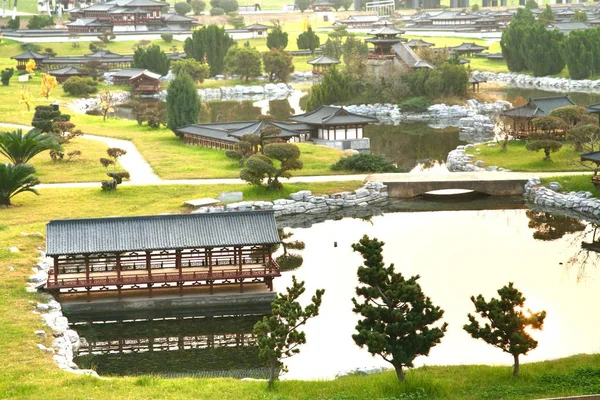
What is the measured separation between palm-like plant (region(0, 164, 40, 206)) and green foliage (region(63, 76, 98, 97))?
4711 cm

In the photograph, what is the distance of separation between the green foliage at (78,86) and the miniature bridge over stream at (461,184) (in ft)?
158

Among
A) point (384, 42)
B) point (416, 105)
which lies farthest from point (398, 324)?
point (384, 42)

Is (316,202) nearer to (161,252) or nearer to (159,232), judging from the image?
(161,252)

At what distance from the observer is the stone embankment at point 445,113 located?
3140 inches

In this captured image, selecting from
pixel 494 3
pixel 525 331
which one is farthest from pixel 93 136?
pixel 494 3

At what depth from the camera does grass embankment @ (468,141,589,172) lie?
54938 mm

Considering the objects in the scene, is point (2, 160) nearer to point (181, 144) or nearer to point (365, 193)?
point (181, 144)

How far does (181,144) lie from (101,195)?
17.0m

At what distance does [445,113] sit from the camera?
84.4 meters

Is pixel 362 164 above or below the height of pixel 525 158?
above

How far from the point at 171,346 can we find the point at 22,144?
22.7 meters

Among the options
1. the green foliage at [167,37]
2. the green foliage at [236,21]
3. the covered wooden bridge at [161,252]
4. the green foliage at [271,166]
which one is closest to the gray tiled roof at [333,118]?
the green foliage at [271,166]

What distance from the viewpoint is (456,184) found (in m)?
52.2

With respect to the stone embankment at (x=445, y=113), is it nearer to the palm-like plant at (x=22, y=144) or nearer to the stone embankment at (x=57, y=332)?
the palm-like plant at (x=22, y=144)
